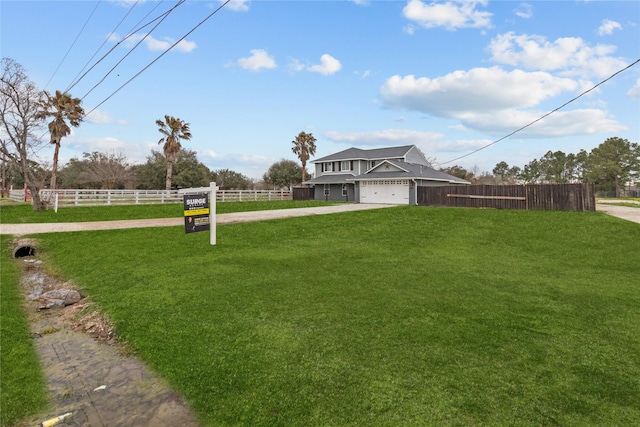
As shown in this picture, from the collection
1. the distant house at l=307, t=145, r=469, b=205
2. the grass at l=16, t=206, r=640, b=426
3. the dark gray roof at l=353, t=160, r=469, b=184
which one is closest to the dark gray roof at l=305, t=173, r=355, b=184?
the distant house at l=307, t=145, r=469, b=205

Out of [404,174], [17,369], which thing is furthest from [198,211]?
[404,174]

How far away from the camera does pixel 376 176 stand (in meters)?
30.4

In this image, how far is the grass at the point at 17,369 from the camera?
315 cm

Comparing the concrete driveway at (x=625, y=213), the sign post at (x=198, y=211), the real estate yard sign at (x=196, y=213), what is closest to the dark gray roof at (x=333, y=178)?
the concrete driveway at (x=625, y=213)

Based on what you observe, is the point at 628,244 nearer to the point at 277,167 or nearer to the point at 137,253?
the point at 137,253

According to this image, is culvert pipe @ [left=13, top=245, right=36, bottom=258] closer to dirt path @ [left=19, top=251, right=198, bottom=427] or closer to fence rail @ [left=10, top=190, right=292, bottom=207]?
dirt path @ [left=19, top=251, right=198, bottom=427]

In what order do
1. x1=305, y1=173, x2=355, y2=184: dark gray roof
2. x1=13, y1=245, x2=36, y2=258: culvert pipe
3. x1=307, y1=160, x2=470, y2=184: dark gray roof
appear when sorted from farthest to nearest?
x1=305, y1=173, x2=355, y2=184: dark gray roof
x1=307, y1=160, x2=470, y2=184: dark gray roof
x1=13, y1=245, x2=36, y2=258: culvert pipe

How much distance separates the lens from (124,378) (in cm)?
382

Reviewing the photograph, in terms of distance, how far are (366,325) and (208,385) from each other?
2.28 m

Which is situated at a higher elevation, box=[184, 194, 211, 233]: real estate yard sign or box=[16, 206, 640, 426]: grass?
box=[184, 194, 211, 233]: real estate yard sign

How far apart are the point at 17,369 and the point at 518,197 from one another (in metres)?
22.1

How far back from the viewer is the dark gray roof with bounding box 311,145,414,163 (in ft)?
117

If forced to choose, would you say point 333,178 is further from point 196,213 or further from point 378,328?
point 378,328

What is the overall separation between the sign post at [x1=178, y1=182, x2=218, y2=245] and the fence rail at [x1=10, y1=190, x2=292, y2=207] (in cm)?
650
